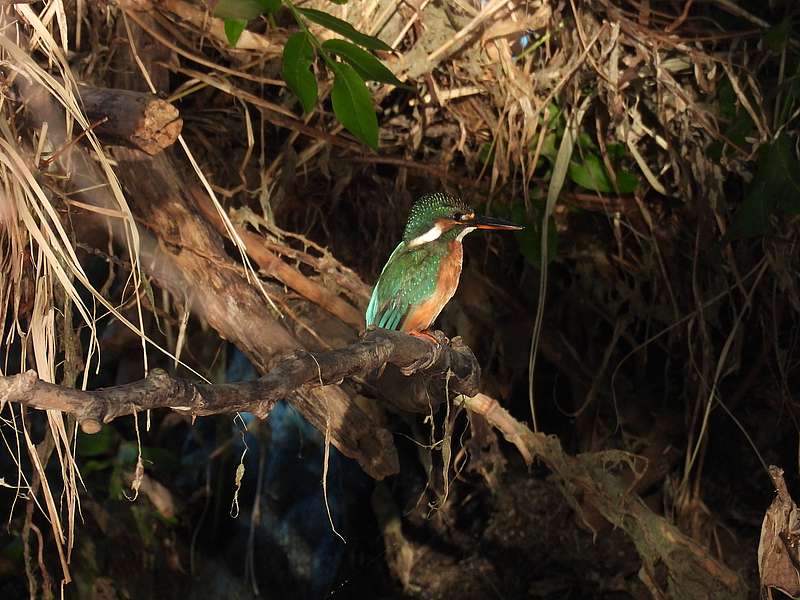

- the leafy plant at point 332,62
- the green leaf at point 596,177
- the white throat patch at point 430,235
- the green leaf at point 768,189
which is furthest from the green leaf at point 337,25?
the green leaf at point 768,189

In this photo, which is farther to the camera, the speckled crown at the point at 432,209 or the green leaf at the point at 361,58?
the speckled crown at the point at 432,209

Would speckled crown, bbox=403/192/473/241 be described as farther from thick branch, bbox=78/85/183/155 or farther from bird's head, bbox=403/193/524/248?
thick branch, bbox=78/85/183/155

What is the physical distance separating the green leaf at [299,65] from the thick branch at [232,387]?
0.62m

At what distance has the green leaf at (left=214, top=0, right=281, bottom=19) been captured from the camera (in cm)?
198

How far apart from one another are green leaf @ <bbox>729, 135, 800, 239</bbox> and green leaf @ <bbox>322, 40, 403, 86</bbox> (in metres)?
1.13

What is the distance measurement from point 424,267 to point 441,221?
15 cm

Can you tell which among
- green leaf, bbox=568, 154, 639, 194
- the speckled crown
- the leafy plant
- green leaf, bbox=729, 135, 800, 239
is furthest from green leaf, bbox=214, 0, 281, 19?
green leaf, bbox=729, 135, 800, 239

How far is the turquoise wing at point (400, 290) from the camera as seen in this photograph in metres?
2.41

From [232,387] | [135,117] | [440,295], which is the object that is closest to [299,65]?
[135,117]

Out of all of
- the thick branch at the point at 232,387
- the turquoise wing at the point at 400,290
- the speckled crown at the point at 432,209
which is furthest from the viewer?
the speckled crown at the point at 432,209

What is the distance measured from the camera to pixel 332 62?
2043 millimetres

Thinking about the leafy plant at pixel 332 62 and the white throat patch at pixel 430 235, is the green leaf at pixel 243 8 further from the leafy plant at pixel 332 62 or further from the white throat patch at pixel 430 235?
the white throat patch at pixel 430 235

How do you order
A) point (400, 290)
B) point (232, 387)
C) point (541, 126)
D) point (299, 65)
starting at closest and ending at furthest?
point (232, 387) → point (299, 65) → point (400, 290) → point (541, 126)

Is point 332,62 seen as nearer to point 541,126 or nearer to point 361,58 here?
point 361,58
